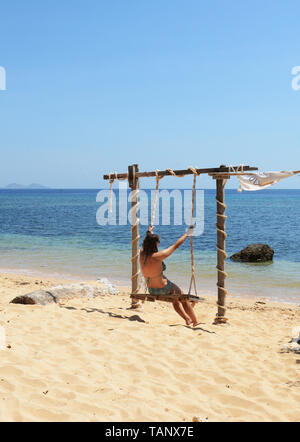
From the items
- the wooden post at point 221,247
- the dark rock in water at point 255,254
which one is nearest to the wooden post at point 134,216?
the wooden post at point 221,247

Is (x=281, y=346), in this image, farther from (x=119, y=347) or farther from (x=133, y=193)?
(x=133, y=193)

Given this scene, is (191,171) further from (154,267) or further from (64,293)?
(64,293)

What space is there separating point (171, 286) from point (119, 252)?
13.4 meters

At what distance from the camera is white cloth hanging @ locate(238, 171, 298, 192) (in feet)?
22.0

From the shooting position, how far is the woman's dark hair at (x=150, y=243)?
6.73 meters

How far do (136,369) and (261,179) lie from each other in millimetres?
3814

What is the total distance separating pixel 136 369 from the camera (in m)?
4.67

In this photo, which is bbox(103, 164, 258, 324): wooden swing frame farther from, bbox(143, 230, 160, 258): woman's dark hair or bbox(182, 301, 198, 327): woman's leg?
bbox(143, 230, 160, 258): woman's dark hair

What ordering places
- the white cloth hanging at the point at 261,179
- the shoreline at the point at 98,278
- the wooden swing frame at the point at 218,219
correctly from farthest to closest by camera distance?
the shoreline at the point at 98,278 → the wooden swing frame at the point at 218,219 → the white cloth hanging at the point at 261,179

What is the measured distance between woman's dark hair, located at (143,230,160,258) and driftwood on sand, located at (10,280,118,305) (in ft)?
7.78

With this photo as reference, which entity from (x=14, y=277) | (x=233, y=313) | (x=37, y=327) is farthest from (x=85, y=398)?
(x=14, y=277)

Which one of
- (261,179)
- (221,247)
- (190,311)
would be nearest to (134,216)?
(221,247)

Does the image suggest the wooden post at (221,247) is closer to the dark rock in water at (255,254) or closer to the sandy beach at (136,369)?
the sandy beach at (136,369)

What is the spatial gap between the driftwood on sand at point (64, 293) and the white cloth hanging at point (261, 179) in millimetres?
4171
